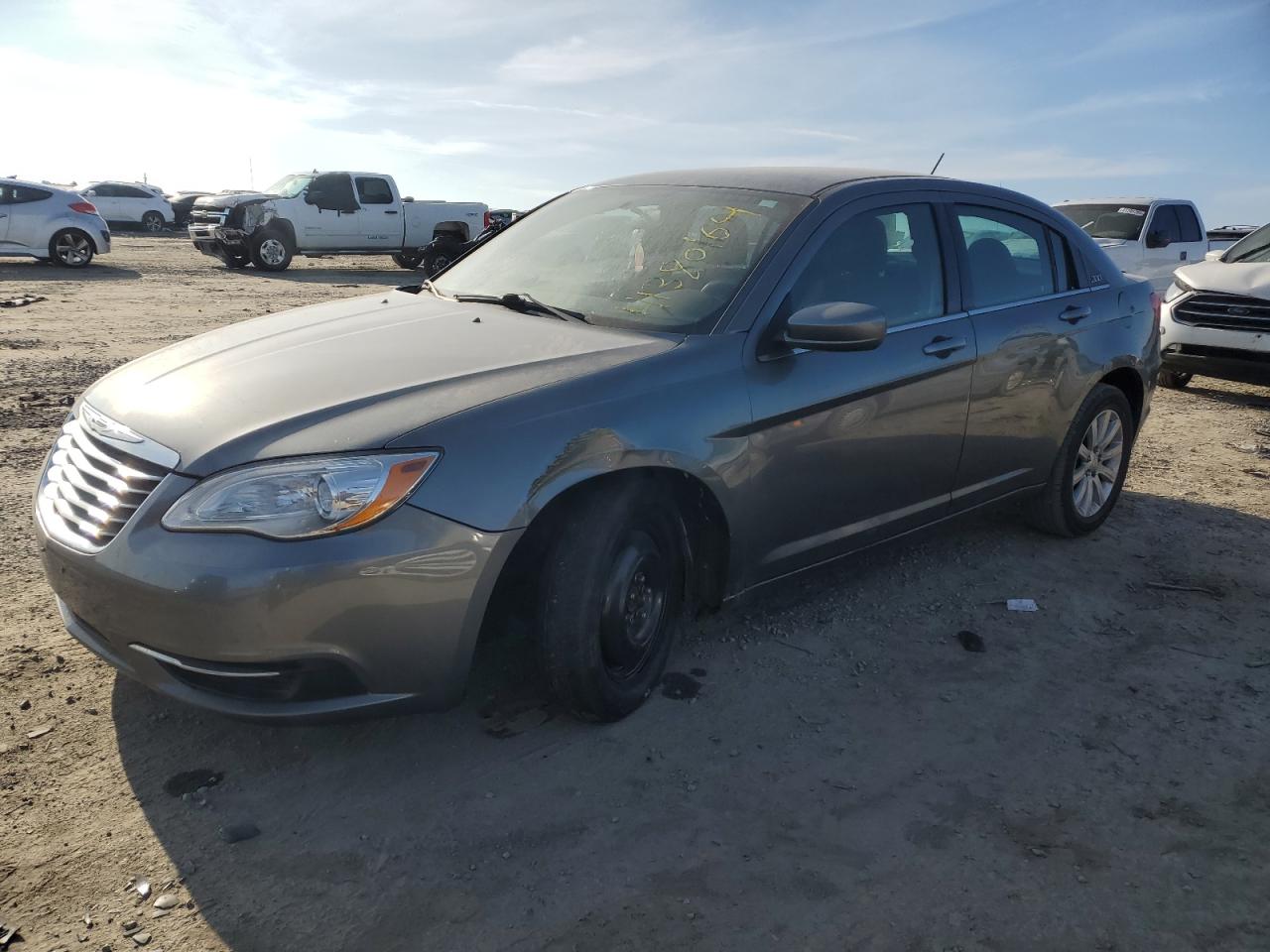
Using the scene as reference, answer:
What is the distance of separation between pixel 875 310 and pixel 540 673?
1570mm

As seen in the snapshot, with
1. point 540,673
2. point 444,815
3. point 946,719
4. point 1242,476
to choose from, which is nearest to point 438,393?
point 540,673

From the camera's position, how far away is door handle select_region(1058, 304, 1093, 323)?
4.72m

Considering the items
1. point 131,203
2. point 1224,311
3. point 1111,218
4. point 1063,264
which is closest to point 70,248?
point 1111,218

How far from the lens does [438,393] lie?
2.87 m

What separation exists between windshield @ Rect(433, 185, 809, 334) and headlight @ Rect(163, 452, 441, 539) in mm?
1180

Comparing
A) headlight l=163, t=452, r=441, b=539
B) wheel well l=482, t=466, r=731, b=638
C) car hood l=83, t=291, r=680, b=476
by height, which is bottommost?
wheel well l=482, t=466, r=731, b=638

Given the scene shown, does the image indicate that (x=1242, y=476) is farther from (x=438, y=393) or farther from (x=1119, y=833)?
(x=438, y=393)

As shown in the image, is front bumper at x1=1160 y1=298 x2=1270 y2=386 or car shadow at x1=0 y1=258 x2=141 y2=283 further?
car shadow at x1=0 y1=258 x2=141 y2=283

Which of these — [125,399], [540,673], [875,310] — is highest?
[875,310]

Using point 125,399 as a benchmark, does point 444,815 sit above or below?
below

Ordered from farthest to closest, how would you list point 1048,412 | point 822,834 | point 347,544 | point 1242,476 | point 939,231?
point 1242,476
point 1048,412
point 939,231
point 822,834
point 347,544

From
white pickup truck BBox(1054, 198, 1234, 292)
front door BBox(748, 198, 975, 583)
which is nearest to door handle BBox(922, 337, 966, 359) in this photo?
front door BBox(748, 198, 975, 583)

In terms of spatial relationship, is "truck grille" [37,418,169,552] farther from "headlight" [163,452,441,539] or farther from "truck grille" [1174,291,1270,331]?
"truck grille" [1174,291,1270,331]

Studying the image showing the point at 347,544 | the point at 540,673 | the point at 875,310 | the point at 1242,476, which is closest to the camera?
the point at 347,544
